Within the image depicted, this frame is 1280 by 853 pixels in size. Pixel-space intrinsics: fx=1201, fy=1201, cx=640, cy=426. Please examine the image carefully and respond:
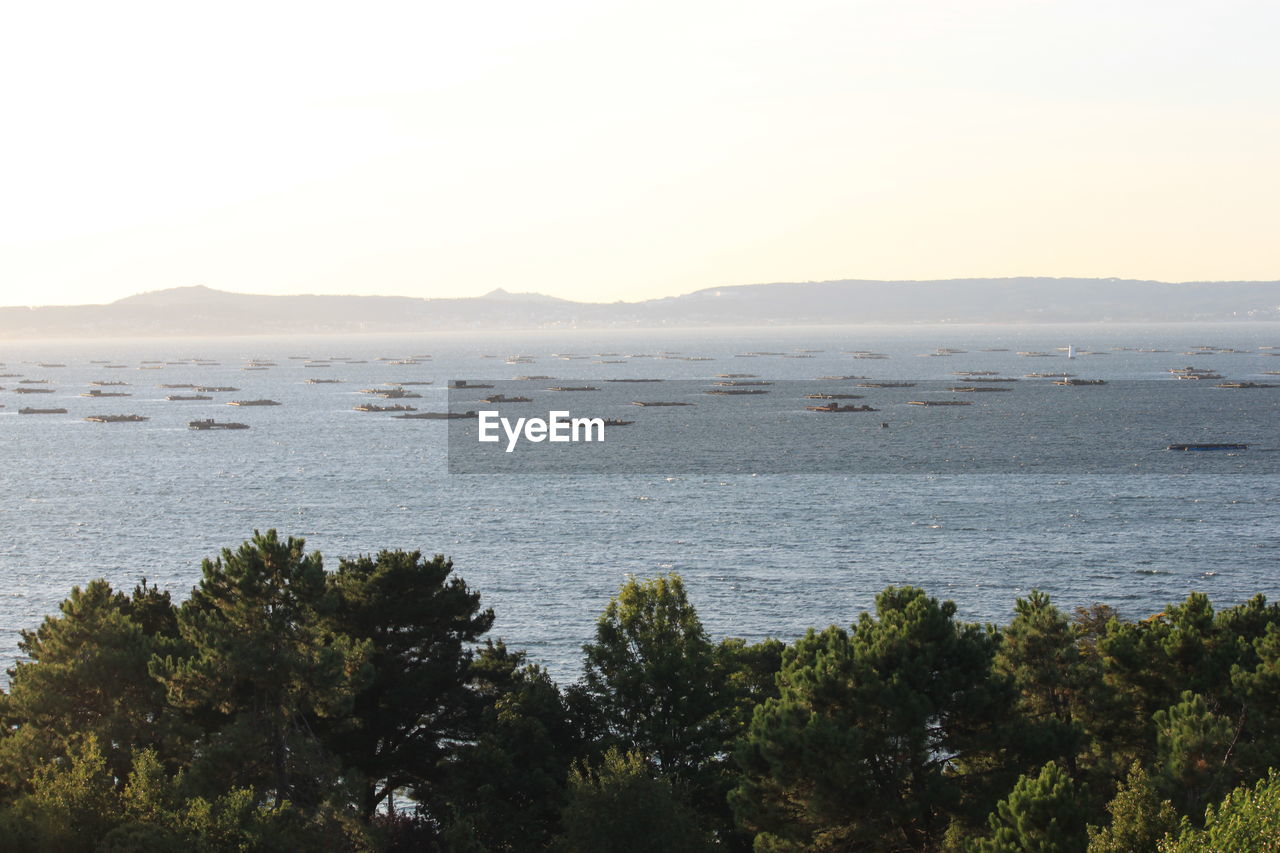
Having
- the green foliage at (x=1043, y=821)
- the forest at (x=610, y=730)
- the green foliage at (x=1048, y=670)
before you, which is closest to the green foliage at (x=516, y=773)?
the forest at (x=610, y=730)

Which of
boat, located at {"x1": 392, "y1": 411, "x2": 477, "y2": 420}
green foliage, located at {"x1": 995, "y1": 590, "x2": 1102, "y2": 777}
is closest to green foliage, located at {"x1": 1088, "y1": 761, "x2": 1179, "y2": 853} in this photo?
green foliage, located at {"x1": 995, "y1": 590, "x2": 1102, "y2": 777}

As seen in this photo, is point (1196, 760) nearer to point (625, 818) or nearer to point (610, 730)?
point (625, 818)

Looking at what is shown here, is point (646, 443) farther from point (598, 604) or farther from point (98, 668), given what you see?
point (98, 668)

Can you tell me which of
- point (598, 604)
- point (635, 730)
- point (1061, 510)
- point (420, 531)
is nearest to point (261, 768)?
point (635, 730)

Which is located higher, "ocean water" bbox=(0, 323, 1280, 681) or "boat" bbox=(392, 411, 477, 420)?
"boat" bbox=(392, 411, 477, 420)

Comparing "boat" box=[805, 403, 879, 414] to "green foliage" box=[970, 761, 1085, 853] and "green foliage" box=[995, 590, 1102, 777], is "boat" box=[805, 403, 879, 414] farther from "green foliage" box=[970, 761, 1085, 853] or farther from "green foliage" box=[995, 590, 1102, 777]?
"green foliage" box=[970, 761, 1085, 853]

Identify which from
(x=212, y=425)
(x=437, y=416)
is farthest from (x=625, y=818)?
(x=437, y=416)
